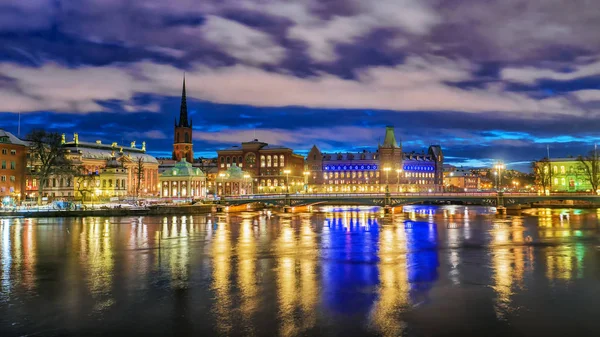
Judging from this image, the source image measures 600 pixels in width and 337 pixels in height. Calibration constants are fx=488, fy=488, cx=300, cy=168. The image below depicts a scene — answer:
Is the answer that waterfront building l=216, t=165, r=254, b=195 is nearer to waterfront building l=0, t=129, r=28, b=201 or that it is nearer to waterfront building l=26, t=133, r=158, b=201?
waterfront building l=26, t=133, r=158, b=201

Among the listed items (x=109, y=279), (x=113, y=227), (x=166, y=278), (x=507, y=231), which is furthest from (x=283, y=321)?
(x=113, y=227)

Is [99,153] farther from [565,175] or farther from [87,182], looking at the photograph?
[565,175]

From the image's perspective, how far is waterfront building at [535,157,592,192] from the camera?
167 metres

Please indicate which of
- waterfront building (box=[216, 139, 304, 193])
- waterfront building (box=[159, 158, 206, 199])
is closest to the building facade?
waterfront building (box=[216, 139, 304, 193])

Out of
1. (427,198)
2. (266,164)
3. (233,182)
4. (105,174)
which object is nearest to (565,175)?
(427,198)

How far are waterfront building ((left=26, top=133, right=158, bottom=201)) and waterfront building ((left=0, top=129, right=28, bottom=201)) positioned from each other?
4.81 metres

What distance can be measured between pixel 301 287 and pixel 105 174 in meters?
126

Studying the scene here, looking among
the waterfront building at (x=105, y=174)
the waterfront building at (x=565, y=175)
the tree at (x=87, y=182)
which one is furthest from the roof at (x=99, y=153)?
the waterfront building at (x=565, y=175)

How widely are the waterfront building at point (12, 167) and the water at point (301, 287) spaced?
2789 inches

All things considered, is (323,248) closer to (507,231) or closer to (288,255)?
(288,255)

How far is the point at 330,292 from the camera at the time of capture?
25.8 meters

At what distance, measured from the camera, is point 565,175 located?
570ft

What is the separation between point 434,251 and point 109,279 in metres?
26.1

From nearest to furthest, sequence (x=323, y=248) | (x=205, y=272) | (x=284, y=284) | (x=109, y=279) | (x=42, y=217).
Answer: (x=284, y=284) → (x=109, y=279) → (x=205, y=272) → (x=323, y=248) → (x=42, y=217)
